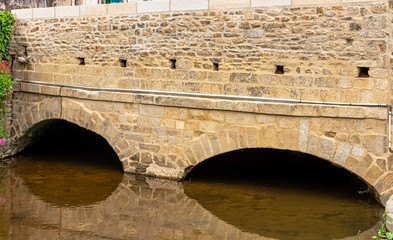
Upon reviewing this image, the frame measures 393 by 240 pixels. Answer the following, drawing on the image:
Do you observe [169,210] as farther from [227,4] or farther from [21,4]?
[21,4]

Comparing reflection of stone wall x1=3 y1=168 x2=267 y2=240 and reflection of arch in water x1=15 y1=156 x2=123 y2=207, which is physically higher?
reflection of arch in water x1=15 y1=156 x2=123 y2=207

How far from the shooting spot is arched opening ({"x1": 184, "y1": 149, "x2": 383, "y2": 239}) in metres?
6.26

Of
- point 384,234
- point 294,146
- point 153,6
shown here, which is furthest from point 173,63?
point 384,234

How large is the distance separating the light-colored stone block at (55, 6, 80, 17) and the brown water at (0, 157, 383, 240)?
9.07 ft

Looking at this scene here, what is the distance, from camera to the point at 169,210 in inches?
272

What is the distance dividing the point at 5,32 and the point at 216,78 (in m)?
4.49

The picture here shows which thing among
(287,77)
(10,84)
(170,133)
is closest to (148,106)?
(170,133)

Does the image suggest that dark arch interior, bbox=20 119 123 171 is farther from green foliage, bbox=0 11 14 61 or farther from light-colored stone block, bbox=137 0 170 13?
light-colored stone block, bbox=137 0 170 13

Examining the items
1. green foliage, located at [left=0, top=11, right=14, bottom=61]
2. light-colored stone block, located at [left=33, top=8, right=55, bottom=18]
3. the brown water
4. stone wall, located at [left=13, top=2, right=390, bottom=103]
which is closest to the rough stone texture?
stone wall, located at [left=13, top=2, right=390, bottom=103]

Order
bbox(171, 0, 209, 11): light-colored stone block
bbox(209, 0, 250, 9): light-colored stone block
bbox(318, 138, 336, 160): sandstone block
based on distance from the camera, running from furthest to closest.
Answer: bbox(171, 0, 209, 11): light-colored stone block, bbox(209, 0, 250, 9): light-colored stone block, bbox(318, 138, 336, 160): sandstone block

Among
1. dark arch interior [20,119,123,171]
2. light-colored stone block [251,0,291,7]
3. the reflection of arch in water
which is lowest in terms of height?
the reflection of arch in water

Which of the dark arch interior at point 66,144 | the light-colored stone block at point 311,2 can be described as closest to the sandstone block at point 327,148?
the light-colored stone block at point 311,2

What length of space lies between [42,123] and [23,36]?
5.46 ft

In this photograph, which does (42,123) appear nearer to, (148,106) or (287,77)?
(148,106)
